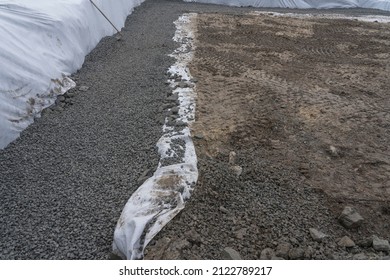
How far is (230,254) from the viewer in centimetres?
216

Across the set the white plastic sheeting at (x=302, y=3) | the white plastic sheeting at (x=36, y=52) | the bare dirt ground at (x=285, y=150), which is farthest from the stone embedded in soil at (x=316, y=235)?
the white plastic sheeting at (x=302, y=3)

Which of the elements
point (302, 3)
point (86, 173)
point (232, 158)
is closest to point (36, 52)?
point (86, 173)

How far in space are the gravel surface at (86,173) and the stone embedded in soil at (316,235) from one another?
189mm

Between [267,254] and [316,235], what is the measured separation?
18.1 inches

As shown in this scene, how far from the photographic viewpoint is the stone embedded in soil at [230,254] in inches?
84.7

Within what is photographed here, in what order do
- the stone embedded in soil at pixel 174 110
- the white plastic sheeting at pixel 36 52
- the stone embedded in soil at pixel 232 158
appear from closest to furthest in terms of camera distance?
the stone embedded in soil at pixel 232 158 < the white plastic sheeting at pixel 36 52 < the stone embedded in soil at pixel 174 110

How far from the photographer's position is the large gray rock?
8.38ft

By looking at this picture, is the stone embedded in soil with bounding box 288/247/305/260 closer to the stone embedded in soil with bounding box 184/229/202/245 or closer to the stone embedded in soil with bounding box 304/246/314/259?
the stone embedded in soil with bounding box 304/246/314/259

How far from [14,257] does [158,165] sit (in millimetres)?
1408

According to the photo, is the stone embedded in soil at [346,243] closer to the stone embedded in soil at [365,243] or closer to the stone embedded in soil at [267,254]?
the stone embedded in soil at [365,243]

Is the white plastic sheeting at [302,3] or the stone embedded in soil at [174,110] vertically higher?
the stone embedded in soil at [174,110]

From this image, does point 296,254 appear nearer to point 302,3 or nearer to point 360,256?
point 360,256

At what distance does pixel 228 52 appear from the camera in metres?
6.63

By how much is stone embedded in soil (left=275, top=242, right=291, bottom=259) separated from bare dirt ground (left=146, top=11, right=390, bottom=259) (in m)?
0.03
